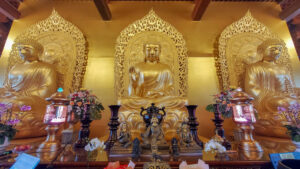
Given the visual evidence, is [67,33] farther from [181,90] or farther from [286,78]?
[286,78]

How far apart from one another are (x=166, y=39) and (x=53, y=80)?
253 cm

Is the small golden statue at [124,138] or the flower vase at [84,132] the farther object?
the flower vase at [84,132]

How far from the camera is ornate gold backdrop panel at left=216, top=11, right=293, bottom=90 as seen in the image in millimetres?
2863

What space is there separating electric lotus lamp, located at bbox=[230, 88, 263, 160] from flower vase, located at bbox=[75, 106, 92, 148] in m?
1.69

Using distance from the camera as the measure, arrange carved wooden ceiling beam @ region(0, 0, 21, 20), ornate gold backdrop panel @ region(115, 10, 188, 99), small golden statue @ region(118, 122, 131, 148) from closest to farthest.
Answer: small golden statue @ region(118, 122, 131, 148), ornate gold backdrop panel @ region(115, 10, 188, 99), carved wooden ceiling beam @ region(0, 0, 21, 20)

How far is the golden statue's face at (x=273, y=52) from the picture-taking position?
2.68 metres

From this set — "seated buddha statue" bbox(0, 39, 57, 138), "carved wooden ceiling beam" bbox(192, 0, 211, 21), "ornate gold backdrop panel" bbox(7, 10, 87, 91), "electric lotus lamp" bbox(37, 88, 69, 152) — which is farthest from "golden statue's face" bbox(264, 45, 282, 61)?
"seated buddha statue" bbox(0, 39, 57, 138)

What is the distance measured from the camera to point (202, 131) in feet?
8.88

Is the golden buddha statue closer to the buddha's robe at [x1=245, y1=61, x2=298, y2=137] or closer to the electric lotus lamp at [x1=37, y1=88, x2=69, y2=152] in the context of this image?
the electric lotus lamp at [x1=37, y1=88, x2=69, y2=152]

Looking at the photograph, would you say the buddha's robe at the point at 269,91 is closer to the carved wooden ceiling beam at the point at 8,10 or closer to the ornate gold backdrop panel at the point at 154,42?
the ornate gold backdrop panel at the point at 154,42

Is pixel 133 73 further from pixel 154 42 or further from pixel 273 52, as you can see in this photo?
pixel 273 52

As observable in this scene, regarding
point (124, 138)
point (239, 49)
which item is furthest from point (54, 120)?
point (239, 49)

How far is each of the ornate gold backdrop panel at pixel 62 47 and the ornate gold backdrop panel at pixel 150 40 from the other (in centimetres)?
87

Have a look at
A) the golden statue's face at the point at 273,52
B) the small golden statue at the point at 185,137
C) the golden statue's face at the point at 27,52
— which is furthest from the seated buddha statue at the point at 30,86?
the golden statue's face at the point at 273,52
